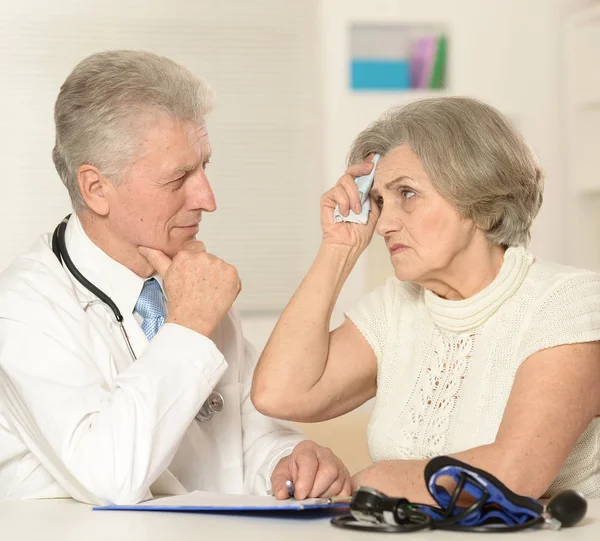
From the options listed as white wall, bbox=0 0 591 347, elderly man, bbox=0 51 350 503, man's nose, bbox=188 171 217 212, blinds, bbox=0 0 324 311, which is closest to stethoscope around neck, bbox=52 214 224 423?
elderly man, bbox=0 51 350 503

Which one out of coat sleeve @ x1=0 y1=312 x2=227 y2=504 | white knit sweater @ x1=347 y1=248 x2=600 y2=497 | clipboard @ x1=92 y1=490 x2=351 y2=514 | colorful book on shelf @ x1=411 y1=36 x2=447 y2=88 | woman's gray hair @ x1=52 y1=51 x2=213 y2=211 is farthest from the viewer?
colorful book on shelf @ x1=411 y1=36 x2=447 y2=88

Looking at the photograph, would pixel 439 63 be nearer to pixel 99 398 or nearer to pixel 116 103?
pixel 116 103

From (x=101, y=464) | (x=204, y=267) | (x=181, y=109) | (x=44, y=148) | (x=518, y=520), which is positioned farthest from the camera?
(x=44, y=148)

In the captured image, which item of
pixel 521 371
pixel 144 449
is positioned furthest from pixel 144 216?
pixel 521 371

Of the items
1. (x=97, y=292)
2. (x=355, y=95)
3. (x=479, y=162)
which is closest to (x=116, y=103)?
(x=97, y=292)

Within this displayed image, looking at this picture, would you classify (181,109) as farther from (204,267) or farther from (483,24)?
(483,24)

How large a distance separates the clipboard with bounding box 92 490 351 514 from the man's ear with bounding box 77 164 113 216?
27.1 inches

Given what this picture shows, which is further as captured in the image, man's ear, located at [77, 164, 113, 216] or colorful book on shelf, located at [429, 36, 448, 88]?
colorful book on shelf, located at [429, 36, 448, 88]

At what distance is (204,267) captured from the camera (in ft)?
6.54

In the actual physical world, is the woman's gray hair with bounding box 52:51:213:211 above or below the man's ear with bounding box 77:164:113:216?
above

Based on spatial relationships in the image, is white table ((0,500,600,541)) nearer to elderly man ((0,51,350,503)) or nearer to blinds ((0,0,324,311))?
elderly man ((0,51,350,503))

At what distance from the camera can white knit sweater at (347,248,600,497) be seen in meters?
1.83

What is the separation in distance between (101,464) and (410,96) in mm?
4214

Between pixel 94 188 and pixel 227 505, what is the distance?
872 mm
